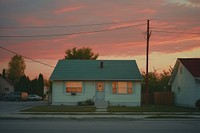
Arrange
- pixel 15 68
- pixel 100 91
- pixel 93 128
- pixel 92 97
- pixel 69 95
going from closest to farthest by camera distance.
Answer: pixel 93 128, pixel 92 97, pixel 69 95, pixel 100 91, pixel 15 68

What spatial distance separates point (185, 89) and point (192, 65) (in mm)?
3063

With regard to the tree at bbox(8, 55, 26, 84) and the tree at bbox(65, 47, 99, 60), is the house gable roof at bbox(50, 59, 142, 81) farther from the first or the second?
the tree at bbox(8, 55, 26, 84)

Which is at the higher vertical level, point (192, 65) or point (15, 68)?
point (15, 68)

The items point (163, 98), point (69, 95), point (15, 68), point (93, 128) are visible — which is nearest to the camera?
point (93, 128)

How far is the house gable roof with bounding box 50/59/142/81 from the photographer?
40.4m

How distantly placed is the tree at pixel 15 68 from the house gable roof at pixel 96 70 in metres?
75.9

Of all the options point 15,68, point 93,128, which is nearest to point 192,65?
point 93,128

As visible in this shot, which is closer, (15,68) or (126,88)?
(126,88)

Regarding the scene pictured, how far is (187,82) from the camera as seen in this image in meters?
40.7

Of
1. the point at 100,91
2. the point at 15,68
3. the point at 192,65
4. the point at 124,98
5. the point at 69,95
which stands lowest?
the point at 124,98

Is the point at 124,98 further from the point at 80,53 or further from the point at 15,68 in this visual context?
the point at 15,68

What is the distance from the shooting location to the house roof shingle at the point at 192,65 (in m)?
38.4

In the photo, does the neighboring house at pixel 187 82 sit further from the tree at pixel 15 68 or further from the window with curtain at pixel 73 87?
the tree at pixel 15 68

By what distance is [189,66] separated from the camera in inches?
1598
